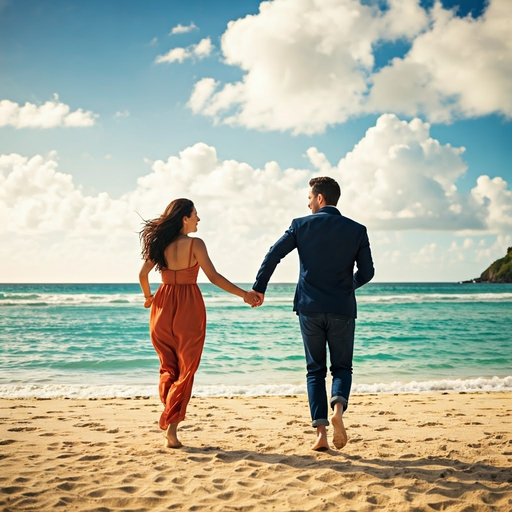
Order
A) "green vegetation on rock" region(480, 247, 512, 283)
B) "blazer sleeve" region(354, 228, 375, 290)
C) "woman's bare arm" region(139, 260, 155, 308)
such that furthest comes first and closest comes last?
"green vegetation on rock" region(480, 247, 512, 283), "woman's bare arm" region(139, 260, 155, 308), "blazer sleeve" region(354, 228, 375, 290)

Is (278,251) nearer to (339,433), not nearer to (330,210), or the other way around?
(330,210)

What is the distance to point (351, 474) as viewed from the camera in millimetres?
3393

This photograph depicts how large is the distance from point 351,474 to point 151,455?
1651mm

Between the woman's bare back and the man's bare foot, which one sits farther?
the woman's bare back

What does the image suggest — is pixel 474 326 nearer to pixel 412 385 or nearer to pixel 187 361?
pixel 412 385

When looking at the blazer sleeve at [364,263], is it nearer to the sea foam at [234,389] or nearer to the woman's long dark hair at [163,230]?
the woman's long dark hair at [163,230]

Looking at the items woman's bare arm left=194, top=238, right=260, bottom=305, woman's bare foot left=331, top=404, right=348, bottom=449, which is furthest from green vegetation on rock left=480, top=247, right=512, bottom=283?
woman's bare foot left=331, top=404, right=348, bottom=449

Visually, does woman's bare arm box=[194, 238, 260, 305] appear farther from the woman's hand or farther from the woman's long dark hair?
the woman's long dark hair

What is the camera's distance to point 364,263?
3.99 m

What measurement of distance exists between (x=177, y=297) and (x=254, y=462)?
1.54 meters

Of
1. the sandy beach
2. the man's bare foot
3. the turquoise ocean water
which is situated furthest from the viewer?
the turquoise ocean water

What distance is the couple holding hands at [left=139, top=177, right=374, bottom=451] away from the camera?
12.7ft

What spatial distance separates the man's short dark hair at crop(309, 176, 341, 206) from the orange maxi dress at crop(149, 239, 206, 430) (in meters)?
1.23

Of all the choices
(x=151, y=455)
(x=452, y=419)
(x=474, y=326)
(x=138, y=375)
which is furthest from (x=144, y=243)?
(x=474, y=326)
